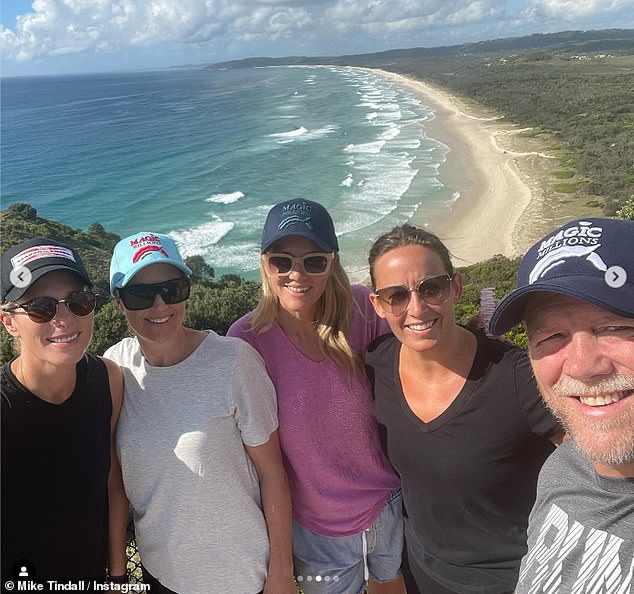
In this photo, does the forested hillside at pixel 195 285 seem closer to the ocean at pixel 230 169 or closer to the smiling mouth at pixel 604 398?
the smiling mouth at pixel 604 398

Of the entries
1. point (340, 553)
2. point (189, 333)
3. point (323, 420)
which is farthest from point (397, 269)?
point (340, 553)

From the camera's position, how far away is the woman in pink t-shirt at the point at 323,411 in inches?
101

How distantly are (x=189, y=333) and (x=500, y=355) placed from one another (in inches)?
54.3

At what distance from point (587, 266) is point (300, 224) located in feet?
4.61

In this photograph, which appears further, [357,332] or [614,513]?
[357,332]

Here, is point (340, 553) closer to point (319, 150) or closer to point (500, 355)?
point (500, 355)

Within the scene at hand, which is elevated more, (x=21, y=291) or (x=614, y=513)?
(x=21, y=291)

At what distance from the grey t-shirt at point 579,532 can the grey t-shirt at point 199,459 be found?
1.12m

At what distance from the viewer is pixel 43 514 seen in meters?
2.08

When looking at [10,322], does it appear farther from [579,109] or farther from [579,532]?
[579,109]

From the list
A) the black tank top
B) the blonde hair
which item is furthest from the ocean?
the black tank top

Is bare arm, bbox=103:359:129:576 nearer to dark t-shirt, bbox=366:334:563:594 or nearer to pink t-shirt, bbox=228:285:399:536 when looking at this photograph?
pink t-shirt, bbox=228:285:399:536

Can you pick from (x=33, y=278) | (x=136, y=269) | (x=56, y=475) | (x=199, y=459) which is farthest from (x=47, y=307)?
(x=199, y=459)

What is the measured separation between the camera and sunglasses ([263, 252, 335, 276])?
2.70 m
